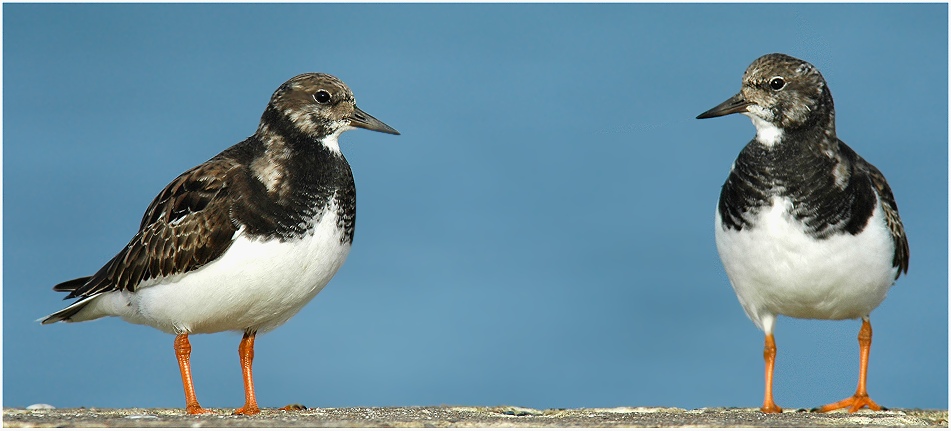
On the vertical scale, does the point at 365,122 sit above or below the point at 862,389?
above

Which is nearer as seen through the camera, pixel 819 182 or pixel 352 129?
pixel 819 182

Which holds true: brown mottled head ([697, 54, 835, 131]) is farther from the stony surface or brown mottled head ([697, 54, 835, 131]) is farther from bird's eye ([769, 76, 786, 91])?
the stony surface

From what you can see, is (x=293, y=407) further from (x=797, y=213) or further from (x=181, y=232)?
(x=797, y=213)

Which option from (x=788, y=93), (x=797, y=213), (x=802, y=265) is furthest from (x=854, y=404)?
(x=788, y=93)

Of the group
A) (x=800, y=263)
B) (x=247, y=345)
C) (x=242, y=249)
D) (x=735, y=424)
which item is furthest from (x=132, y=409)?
(x=800, y=263)

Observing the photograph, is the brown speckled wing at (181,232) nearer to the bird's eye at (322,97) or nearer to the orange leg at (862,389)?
the bird's eye at (322,97)

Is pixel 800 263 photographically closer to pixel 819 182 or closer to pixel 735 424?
pixel 819 182
